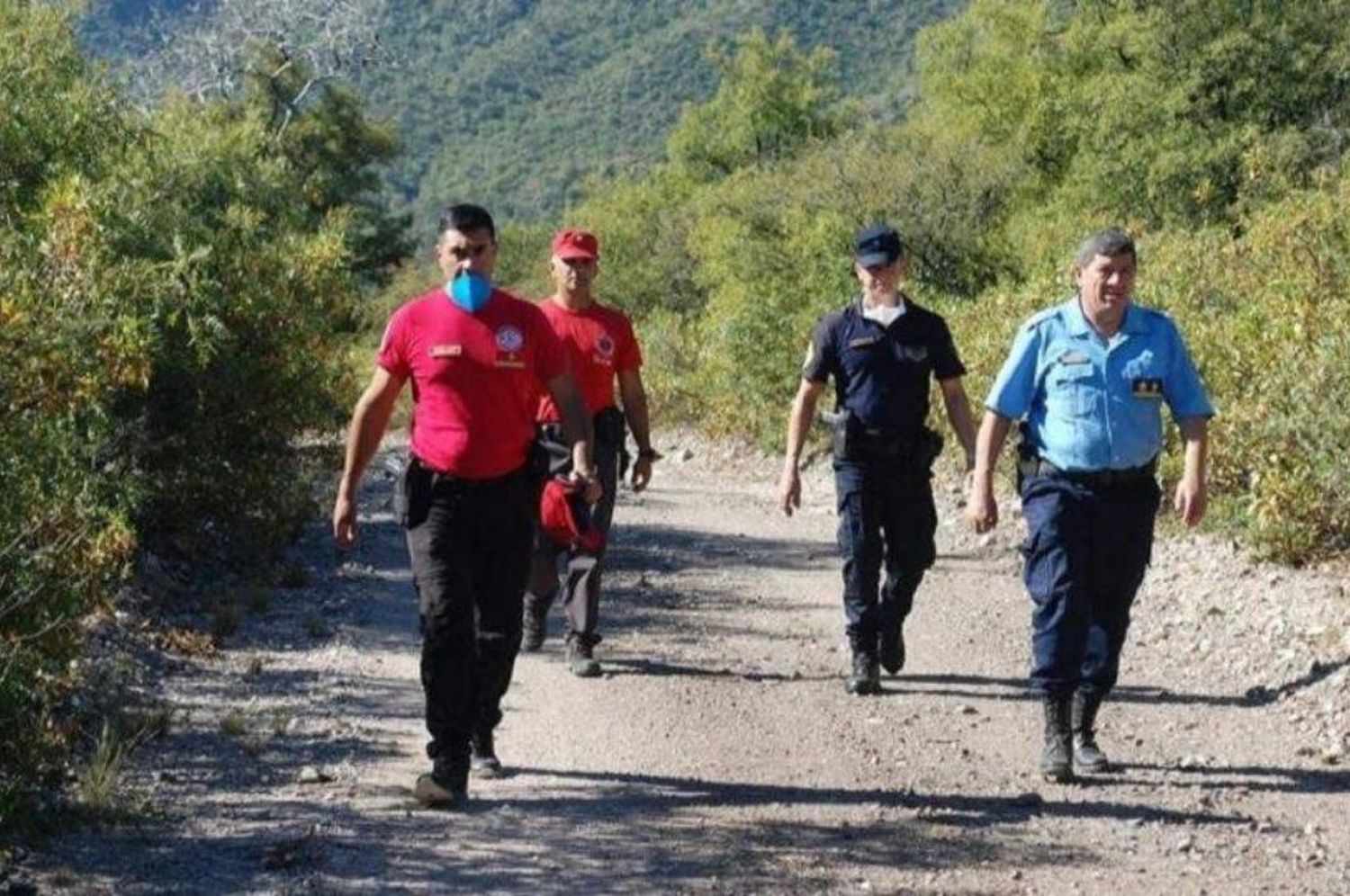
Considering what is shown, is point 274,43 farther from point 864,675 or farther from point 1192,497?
point 1192,497

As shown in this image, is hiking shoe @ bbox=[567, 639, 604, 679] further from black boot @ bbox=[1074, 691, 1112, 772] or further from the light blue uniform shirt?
the light blue uniform shirt

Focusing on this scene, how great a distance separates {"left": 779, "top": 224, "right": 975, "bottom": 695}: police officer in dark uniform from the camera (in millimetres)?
9156

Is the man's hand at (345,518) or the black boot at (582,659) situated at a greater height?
the man's hand at (345,518)

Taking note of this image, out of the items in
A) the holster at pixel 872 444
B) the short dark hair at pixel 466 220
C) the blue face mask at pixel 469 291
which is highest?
the short dark hair at pixel 466 220

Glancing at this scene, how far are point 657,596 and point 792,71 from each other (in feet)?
188

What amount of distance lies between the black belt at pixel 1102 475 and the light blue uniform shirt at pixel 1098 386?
0.8 inches

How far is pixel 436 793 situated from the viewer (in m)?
7.21

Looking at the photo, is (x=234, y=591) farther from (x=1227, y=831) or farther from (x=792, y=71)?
(x=792, y=71)

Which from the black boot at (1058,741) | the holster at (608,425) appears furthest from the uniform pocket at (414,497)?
the holster at (608,425)

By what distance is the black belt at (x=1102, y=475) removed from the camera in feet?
24.5

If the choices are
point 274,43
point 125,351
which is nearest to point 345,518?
point 125,351

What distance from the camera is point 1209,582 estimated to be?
1170 centimetres

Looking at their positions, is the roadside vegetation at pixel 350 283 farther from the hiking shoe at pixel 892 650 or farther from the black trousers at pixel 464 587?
the hiking shoe at pixel 892 650

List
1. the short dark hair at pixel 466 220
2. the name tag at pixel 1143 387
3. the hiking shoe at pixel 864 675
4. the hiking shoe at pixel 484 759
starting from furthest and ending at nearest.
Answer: the hiking shoe at pixel 864 675 < the hiking shoe at pixel 484 759 < the name tag at pixel 1143 387 < the short dark hair at pixel 466 220
